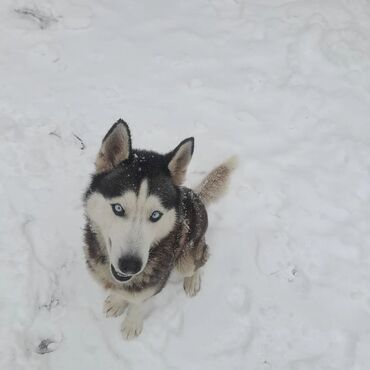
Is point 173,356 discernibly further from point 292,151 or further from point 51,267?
point 292,151

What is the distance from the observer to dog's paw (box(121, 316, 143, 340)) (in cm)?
488

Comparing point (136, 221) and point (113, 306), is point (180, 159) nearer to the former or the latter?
point (136, 221)

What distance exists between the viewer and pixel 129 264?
387cm

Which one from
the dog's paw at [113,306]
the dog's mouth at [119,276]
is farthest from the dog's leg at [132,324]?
the dog's mouth at [119,276]

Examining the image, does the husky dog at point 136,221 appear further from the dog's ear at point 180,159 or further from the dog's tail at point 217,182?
the dog's tail at point 217,182

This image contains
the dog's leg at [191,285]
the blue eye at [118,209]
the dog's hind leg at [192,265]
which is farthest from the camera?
the dog's leg at [191,285]

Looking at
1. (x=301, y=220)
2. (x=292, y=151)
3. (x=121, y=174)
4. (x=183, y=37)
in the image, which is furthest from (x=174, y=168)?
(x=183, y=37)

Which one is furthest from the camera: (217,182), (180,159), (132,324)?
(217,182)

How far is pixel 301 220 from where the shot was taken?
5.98 meters

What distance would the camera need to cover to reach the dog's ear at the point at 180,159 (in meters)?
4.12

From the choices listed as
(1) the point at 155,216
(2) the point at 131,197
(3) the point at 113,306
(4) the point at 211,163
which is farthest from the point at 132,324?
(4) the point at 211,163

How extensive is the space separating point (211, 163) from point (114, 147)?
7.92 feet

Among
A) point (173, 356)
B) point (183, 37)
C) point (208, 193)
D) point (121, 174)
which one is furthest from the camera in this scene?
point (183, 37)

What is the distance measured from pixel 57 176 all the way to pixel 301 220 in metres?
2.99
